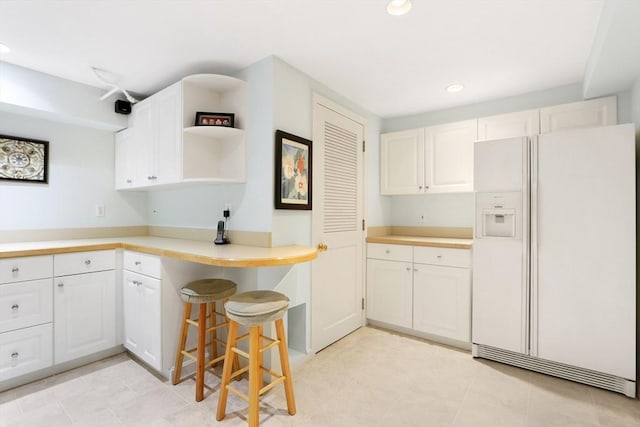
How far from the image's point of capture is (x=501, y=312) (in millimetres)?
2367

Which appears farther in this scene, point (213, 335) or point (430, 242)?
point (430, 242)

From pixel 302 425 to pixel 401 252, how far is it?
1764mm

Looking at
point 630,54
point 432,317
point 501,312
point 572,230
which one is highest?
point 630,54

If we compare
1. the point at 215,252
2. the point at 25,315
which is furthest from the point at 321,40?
the point at 25,315

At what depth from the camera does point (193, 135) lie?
7.70 ft

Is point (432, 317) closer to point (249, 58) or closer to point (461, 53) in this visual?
point (461, 53)

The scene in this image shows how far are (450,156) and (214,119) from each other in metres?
2.28

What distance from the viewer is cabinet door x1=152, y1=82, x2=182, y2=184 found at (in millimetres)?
2342

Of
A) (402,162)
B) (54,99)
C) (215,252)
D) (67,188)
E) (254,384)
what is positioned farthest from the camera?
(402,162)

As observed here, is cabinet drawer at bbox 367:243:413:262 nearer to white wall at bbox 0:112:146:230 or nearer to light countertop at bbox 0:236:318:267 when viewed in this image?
light countertop at bbox 0:236:318:267

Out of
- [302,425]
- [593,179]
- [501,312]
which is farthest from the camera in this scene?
[501,312]

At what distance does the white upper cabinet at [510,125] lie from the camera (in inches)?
106

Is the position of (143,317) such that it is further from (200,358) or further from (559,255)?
(559,255)

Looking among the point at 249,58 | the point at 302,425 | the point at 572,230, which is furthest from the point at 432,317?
the point at 249,58
